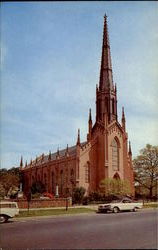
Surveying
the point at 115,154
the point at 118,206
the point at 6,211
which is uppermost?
the point at 115,154

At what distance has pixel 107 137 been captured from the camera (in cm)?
4931

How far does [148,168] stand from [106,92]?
16.3 meters

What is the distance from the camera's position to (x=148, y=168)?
41.5 m

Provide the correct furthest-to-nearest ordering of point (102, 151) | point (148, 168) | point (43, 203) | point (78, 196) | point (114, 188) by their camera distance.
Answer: point (102, 151) < point (114, 188) < point (148, 168) < point (78, 196) < point (43, 203)

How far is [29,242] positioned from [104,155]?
3942cm

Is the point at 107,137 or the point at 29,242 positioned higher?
the point at 107,137

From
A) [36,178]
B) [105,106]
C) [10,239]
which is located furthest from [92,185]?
[10,239]

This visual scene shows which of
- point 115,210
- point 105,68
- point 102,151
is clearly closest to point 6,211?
point 115,210

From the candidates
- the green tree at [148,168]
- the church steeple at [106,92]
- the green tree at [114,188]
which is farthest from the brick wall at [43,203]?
the church steeple at [106,92]

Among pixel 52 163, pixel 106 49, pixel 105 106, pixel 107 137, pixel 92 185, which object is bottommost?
pixel 92 185

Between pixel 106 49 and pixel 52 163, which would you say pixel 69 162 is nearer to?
pixel 52 163

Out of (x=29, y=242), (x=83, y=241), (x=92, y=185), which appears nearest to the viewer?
(x=83, y=241)

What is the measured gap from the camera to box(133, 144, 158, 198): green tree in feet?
132

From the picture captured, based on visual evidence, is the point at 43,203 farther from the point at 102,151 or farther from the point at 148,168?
the point at 102,151
